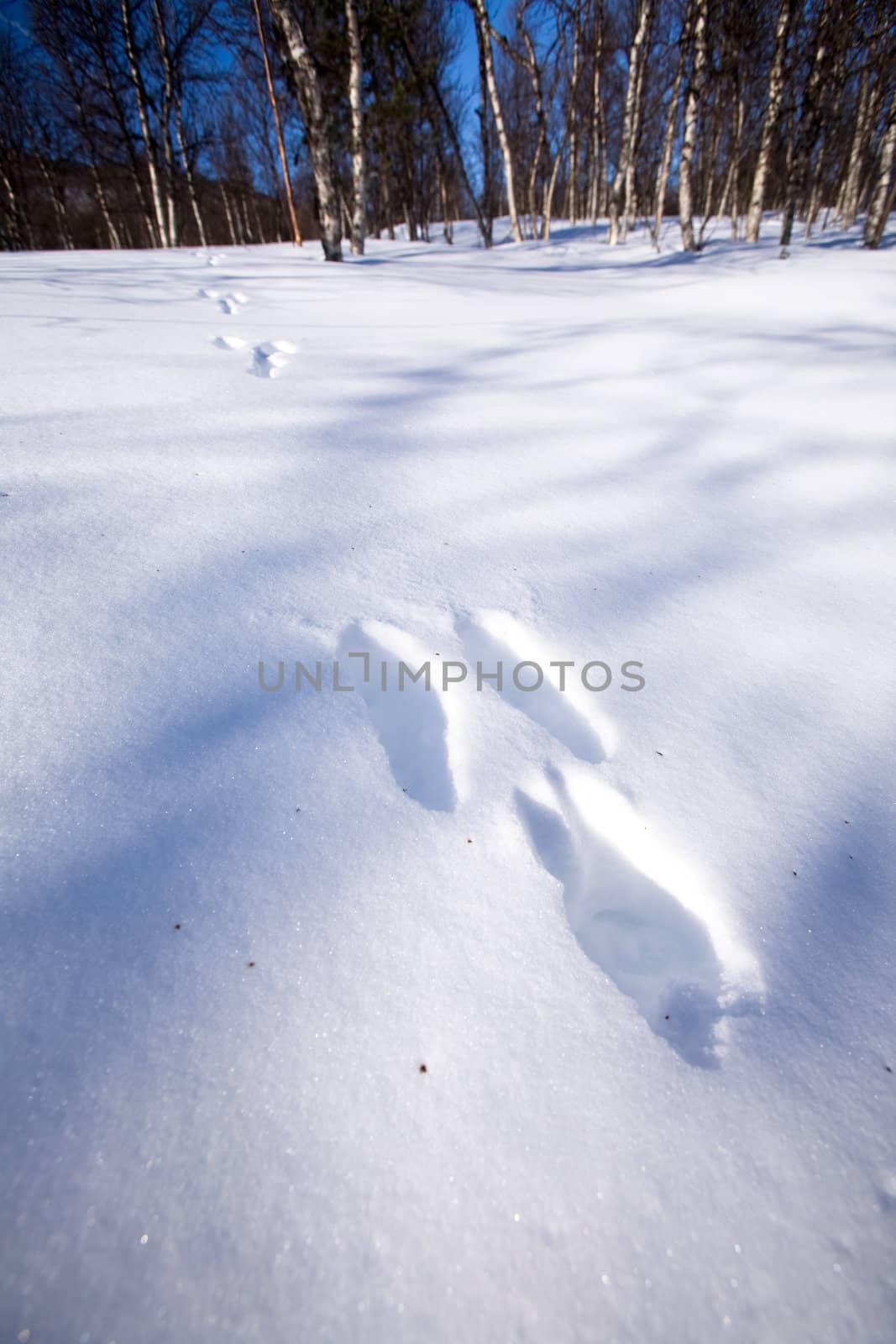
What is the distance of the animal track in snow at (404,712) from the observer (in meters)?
0.83

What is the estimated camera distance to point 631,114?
731 cm

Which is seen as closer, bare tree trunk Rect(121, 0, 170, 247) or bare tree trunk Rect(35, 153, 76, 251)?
bare tree trunk Rect(121, 0, 170, 247)

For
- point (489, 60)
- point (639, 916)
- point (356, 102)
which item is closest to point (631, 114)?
point (489, 60)

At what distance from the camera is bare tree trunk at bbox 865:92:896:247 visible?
17.4ft

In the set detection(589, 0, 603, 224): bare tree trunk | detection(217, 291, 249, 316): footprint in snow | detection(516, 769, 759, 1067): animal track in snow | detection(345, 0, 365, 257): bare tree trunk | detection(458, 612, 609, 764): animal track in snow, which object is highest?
detection(589, 0, 603, 224): bare tree trunk

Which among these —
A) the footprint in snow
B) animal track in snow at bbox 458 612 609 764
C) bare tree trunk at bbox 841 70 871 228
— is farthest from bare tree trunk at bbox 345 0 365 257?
bare tree trunk at bbox 841 70 871 228

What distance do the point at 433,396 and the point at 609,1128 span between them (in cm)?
191

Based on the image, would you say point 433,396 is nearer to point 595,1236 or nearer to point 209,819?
point 209,819

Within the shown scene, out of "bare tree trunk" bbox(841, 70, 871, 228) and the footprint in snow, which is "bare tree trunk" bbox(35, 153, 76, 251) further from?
"bare tree trunk" bbox(841, 70, 871, 228)

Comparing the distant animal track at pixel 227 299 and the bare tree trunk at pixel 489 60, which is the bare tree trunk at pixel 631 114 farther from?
the distant animal track at pixel 227 299

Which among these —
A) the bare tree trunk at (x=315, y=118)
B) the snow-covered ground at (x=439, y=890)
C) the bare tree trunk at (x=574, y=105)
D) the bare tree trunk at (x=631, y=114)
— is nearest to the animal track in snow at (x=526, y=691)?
the snow-covered ground at (x=439, y=890)

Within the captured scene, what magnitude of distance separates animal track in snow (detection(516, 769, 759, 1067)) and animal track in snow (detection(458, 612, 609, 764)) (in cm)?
8

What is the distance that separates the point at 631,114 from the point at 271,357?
8.64 meters

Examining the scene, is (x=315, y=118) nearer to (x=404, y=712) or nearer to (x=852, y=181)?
(x=404, y=712)
